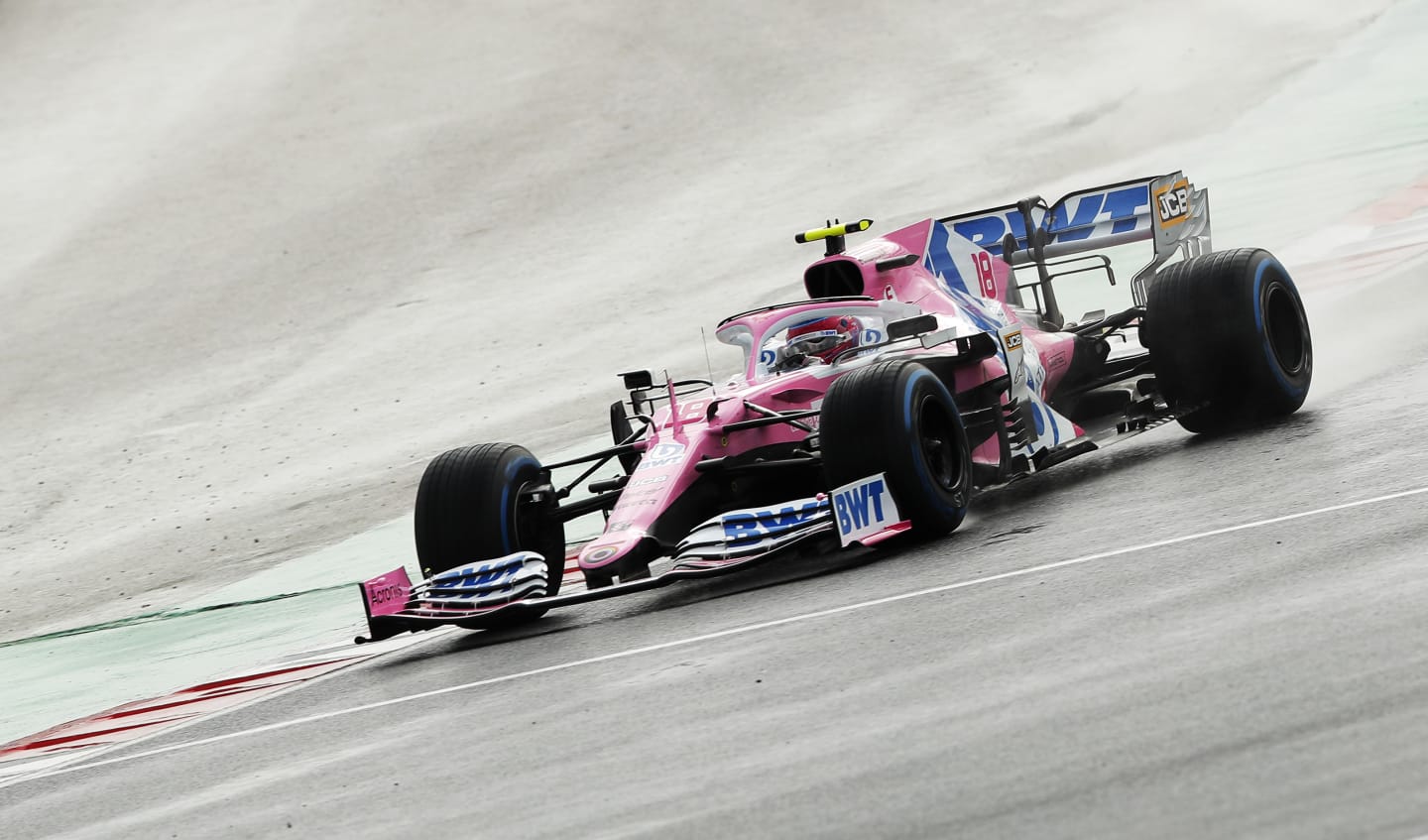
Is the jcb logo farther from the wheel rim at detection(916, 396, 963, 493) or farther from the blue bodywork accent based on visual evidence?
the wheel rim at detection(916, 396, 963, 493)

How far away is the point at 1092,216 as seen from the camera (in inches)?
512

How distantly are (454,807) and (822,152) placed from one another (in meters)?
27.1

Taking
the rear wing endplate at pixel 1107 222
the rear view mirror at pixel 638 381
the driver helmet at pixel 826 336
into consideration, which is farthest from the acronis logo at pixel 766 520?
the rear wing endplate at pixel 1107 222

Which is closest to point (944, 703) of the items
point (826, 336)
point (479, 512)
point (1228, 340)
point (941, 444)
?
point (941, 444)

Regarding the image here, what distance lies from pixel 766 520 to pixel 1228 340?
365 cm

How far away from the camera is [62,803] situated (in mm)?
7742

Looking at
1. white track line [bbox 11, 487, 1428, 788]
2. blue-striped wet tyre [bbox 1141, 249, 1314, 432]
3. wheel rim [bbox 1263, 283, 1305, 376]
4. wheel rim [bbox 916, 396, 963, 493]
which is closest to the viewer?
white track line [bbox 11, 487, 1428, 788]

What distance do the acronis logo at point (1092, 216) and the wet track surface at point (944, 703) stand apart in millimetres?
3125

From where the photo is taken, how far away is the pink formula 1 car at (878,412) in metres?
9.23

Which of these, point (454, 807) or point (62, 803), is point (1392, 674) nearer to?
point (454, 807)

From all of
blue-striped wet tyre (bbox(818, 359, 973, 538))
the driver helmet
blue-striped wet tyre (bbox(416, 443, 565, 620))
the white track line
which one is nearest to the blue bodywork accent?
the driver helmet

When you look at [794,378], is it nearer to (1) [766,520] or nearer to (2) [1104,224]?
(1) [766,520]

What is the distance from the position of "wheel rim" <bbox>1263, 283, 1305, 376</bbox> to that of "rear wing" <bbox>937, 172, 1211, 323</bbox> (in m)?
1.28

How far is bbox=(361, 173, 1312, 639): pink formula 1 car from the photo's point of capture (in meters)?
9.23
